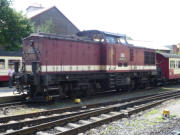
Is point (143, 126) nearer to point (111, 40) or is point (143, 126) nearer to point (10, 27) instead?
point (111, 40)

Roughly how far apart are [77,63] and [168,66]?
1171 cm

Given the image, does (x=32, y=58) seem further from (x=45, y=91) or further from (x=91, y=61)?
(x=91, y=61)

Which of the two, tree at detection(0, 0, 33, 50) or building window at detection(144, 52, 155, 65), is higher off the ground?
tree at detection(0, 0, 33, 50)

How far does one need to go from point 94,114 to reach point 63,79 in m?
3.61

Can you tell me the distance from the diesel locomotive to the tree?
15475mm

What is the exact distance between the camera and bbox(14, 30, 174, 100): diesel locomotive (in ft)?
34.5

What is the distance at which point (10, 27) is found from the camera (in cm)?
2669

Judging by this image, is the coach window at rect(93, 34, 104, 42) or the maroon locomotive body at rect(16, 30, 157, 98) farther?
the coach window at rect(93, 34, 104, 42)

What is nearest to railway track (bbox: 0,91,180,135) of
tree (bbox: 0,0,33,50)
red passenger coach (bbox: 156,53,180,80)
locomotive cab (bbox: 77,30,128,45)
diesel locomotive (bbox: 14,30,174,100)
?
diesel locomotive (bbox: 14,30,174,100)

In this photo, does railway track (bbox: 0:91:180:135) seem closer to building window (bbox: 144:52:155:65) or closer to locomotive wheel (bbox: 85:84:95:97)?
locomotive wheel (bbox: 85:84:95:97)

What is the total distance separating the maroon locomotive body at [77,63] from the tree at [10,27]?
51.0 ft

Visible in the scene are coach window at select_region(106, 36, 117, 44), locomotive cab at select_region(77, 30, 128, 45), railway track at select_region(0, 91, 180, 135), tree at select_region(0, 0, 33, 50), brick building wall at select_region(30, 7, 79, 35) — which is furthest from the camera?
brick building wall at select_region(30, 7, 79, 35)

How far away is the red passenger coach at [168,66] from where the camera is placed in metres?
20.4

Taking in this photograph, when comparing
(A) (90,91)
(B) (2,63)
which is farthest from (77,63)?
(B) (2,63)
